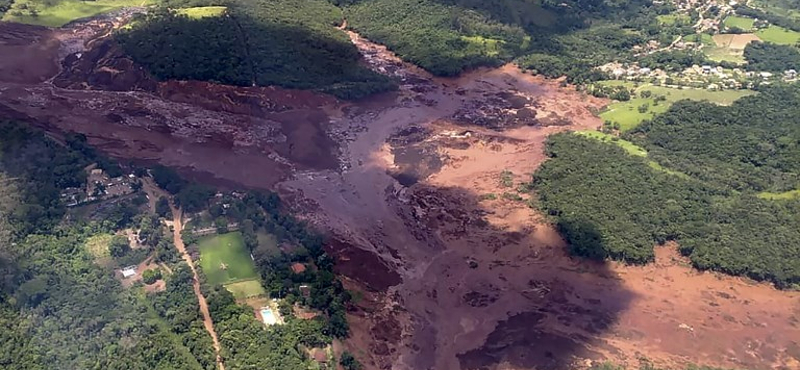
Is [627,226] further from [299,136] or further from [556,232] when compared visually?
[299,136]

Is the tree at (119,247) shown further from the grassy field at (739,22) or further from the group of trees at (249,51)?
the grassy field at (739,22)

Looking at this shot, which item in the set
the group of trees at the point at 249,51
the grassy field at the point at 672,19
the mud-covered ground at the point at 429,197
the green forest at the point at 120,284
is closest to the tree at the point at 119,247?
the green forest at the point at 120,284

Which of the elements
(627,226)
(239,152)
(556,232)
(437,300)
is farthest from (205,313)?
(627,226)

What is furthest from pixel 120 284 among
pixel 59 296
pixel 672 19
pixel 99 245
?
pixel 672 19

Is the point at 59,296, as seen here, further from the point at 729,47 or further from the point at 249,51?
the point at 729,47

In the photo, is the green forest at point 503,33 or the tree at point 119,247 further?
the green forest at point 503,33
